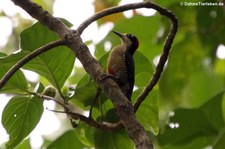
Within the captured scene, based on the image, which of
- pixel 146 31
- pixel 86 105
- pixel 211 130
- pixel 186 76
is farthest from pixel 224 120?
pixel 86 105

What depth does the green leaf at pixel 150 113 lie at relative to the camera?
2.18 metres

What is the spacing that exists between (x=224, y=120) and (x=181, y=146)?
11.6 inches

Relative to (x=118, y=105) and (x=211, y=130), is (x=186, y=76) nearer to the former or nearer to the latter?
(x=211, y=130)

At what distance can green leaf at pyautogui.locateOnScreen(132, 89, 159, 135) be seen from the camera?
7.16ft

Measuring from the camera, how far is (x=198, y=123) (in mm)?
2885

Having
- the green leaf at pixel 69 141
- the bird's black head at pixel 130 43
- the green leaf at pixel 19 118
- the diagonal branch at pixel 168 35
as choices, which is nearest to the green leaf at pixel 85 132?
Answer: the green leaf at pixel 19 118

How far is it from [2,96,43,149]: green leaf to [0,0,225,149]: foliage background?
0.06 metres

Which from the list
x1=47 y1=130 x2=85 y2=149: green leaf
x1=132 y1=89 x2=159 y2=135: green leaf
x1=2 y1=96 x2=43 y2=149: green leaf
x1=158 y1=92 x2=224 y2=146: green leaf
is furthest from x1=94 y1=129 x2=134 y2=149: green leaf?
x1=158 y1=92 x2=224 y2=146: green leaf

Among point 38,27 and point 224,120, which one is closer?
point 38,27

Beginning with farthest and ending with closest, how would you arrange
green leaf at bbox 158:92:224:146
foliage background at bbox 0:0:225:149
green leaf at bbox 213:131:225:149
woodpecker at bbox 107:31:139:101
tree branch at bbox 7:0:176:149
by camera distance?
green leaf at bbox 158:92:224:146, green leaf at bbox 213:131:225:149, foliage background at bbox 0:0:225:149, woodpecker at bbox 107:31:139:101, tree branch at bbox 7:0:176:149

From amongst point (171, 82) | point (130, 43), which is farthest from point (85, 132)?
point (171, 82)

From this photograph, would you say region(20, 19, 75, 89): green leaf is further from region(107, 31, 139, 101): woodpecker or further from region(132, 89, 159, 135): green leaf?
region(132, 89, 159, 135): green leaf

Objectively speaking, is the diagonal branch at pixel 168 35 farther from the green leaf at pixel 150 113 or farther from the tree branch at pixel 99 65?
the green leaf at pixel 150 113

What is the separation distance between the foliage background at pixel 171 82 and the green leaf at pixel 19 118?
60mm
